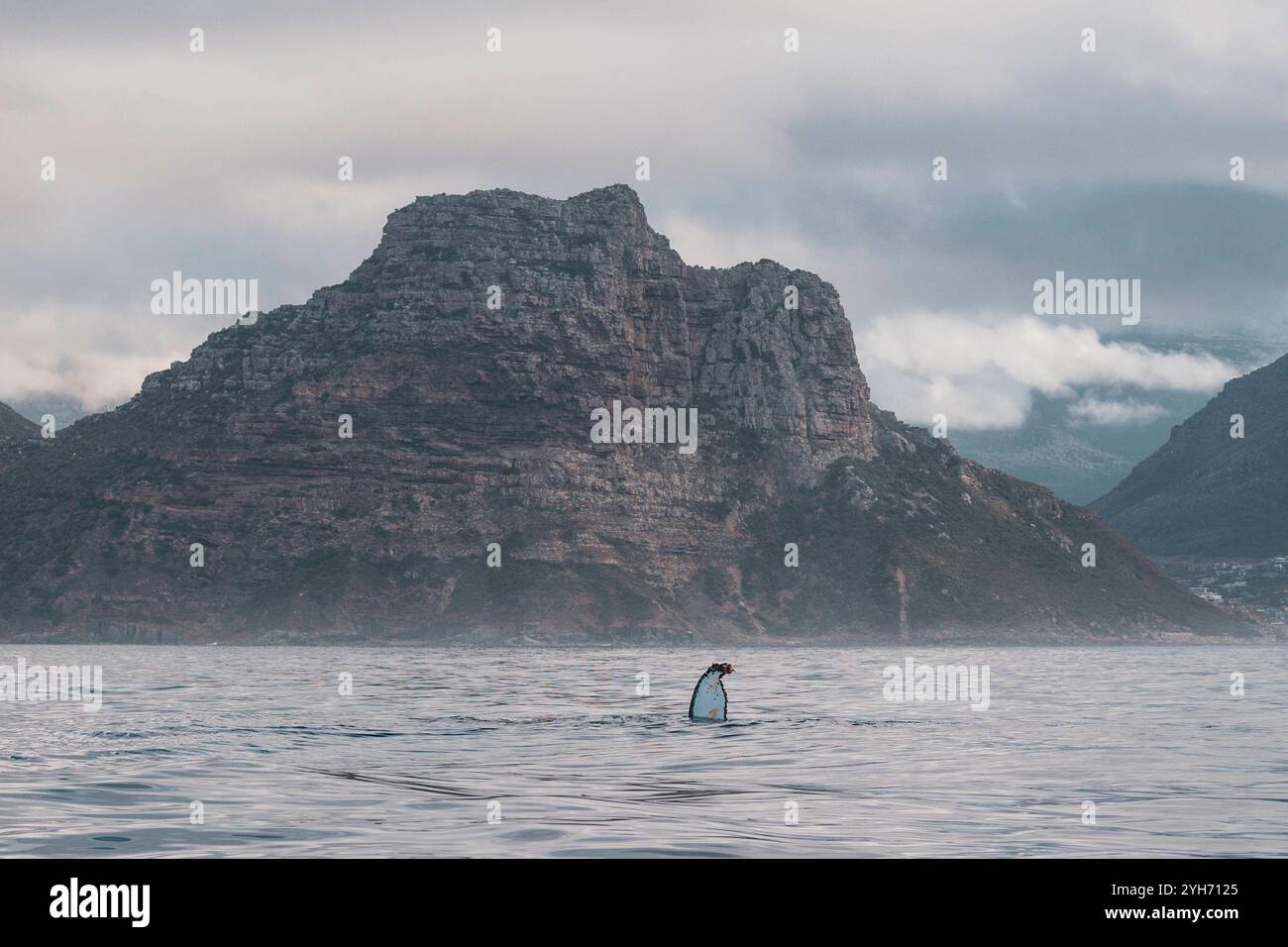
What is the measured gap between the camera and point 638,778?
44.6 meters

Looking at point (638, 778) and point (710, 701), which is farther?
point (710, 701)

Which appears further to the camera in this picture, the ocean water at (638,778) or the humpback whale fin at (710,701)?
the humpback whale fin at (710,701)

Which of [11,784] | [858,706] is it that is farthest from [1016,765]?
[858,706]

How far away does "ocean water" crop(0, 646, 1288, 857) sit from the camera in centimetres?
3086

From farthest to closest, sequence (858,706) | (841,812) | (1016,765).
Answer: (858,706)
(1016,765)
(841,812)

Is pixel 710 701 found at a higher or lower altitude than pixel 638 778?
lower

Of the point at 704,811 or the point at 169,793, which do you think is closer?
the point at 704,811

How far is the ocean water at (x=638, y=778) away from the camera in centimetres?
3086

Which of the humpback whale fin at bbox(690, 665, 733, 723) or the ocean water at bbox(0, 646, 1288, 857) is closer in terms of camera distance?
the ocean water at bbox(0, 646, 1288, 857)

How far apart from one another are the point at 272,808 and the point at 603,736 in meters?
26.5

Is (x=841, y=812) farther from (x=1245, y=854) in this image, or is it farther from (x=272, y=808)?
(x=272, y=808)

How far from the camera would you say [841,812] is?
1409 inches
